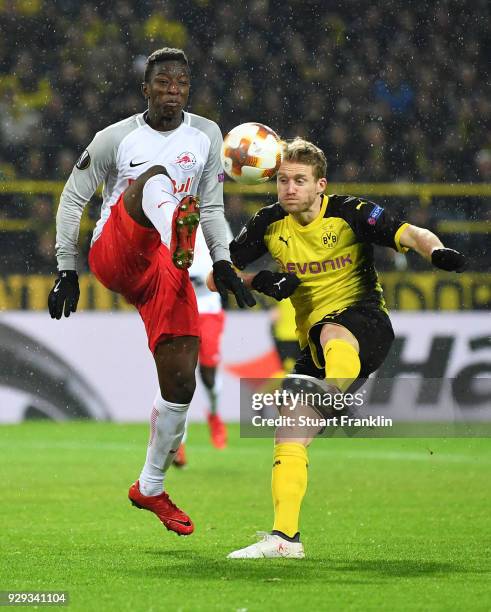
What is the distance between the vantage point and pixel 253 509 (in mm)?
7152

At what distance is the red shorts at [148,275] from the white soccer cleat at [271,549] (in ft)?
3.25

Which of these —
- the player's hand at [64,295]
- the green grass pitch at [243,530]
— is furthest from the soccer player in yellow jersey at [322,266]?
the player's hand at [64,295]

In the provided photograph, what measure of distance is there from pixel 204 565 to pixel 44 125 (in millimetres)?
10349

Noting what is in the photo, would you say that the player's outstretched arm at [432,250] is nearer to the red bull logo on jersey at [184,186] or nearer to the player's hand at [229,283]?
the player's hand at [229,283]

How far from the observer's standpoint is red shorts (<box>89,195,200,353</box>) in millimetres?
5590

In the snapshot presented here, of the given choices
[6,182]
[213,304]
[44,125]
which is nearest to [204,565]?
[213,304]

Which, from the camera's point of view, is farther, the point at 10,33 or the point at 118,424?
the point at 10,33

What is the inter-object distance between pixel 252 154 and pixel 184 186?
0.35 meters

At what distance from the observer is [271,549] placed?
5141mm

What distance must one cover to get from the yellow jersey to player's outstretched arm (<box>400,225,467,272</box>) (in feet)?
0.76

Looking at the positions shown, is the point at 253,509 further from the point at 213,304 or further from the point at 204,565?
the point at 213,304

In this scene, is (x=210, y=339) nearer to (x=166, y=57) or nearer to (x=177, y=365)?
(x=177, y=365)

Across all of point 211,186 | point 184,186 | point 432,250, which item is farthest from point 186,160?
point 432,250

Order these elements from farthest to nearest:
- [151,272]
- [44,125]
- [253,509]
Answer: [44,125] → [253,509] → [151,272]
